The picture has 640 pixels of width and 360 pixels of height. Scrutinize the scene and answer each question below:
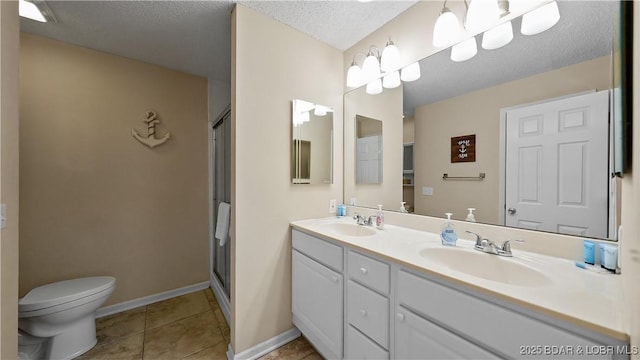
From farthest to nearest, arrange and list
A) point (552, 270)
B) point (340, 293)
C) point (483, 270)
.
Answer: point (340, 293)
point (483, 270)
point (552, 270)

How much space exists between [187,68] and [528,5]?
8.78 feet

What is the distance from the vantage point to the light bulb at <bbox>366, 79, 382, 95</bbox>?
1.76 meters

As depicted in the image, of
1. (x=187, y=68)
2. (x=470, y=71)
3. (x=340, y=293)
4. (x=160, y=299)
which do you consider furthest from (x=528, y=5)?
(x=160, y=299)

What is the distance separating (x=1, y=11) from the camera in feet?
2.91

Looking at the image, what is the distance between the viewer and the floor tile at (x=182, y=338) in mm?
1534

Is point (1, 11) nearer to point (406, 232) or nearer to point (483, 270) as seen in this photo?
point (406, 232)

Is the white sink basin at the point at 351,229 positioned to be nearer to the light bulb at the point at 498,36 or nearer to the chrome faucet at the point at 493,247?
the chrome faucet at the point at 493,247

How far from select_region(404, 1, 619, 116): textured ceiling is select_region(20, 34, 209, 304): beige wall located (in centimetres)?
231

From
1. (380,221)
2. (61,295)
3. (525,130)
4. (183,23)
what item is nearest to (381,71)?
(525,130)

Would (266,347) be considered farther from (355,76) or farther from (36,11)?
(36,11)

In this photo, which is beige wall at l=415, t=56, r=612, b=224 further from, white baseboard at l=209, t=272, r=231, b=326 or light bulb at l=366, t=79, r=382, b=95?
white baseboard at l=209, t=272, r=231, b=326

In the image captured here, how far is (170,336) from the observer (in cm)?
169

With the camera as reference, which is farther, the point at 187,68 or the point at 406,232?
the point at 187,68

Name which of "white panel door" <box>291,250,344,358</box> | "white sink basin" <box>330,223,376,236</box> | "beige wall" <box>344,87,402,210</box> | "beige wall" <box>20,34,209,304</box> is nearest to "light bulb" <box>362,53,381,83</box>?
"beige wall" <box>344,87,402,210</box>
